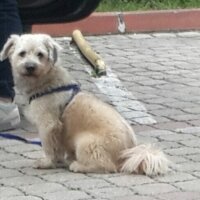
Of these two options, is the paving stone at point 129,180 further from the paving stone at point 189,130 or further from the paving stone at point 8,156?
the paving stone at point 189,130

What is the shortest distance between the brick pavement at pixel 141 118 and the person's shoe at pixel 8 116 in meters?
0.07

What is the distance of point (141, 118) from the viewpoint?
645cm

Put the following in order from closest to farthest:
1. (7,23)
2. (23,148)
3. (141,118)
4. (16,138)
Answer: (23,148), (16,138), (7,23), (141,118)

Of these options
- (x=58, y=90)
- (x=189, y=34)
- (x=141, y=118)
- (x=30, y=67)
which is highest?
(x=30, y=67)

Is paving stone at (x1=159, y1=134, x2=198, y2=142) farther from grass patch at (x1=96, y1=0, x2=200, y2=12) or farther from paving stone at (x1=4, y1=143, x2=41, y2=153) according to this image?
grass patch at (x1=96, y1=0, x2=200, y2=12)

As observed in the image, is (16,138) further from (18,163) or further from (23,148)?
(18,163)

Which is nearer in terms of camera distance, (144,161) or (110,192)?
(110,192)

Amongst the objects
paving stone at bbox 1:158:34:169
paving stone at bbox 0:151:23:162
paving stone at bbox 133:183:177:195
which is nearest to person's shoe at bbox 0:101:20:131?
paving stone at bbox 0:151:23:162

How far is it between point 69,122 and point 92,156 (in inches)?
10.1

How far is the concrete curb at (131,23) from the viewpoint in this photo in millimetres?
9711

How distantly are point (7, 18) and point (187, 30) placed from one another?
4.49 m

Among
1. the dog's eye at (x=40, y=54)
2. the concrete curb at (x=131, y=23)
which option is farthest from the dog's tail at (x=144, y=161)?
the concrete curb at (x=131, y=23)

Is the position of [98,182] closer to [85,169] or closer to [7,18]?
[85,169]

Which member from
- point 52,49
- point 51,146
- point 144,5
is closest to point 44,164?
point 51,146
